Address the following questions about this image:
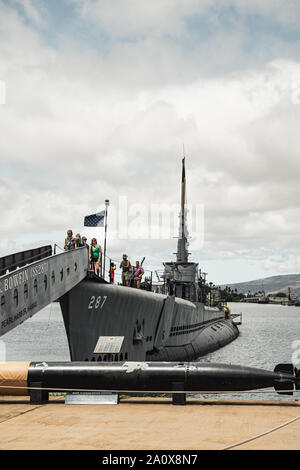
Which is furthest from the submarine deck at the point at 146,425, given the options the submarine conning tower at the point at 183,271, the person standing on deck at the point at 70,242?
the submarine conning tower at the point at 183,271

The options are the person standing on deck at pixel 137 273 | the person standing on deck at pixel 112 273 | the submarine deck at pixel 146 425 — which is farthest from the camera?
the person standing on deck at pixel 137 273

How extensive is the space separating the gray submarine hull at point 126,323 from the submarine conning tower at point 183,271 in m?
6.32

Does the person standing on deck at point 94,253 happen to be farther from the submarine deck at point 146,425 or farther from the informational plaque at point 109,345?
the submarine deck at point 146,425

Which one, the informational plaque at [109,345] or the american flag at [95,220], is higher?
the american flag at [95,220]

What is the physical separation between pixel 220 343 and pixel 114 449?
54.4m

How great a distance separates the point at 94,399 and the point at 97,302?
12525mm

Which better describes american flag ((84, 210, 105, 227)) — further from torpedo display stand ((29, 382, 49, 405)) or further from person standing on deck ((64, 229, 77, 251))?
torpedo display stand ((29, 382, 49, 405))

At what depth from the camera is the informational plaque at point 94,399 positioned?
1083 cm

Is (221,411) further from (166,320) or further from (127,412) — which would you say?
(166,320)

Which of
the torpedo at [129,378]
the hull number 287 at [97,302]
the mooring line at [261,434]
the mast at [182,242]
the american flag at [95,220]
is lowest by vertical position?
the mooring line at [261,434]

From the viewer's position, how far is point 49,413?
9.78 meters

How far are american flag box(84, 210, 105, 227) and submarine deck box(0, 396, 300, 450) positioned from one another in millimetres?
12848

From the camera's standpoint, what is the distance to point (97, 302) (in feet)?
76.8
